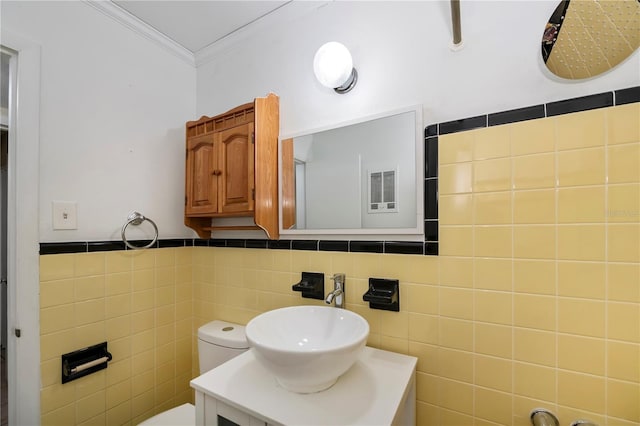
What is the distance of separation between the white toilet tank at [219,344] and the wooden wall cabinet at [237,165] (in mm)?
541

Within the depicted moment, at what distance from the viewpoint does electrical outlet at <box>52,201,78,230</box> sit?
1.14 meters

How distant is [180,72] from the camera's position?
165 cm

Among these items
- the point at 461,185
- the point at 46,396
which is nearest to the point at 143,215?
the point at 46,396

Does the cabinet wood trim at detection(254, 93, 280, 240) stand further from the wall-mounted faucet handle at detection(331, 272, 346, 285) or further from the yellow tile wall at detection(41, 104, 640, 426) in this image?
the wall-mounted faucet handle at detection(331, 272, 346, 285)

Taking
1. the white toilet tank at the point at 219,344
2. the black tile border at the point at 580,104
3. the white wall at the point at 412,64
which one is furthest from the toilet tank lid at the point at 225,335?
the black tile border at the point at 580,104

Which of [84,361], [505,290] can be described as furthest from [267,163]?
[84,361]

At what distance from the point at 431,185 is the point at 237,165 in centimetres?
93

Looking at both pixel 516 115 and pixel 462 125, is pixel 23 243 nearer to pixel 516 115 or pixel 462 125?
pixel 462 125

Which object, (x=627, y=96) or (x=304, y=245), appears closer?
(x=627, y=96)

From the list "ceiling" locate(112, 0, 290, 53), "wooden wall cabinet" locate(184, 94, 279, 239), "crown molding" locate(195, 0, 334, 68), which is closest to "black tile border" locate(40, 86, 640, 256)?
"wooden wall cabinet" locate(184, 94, 279, 239)

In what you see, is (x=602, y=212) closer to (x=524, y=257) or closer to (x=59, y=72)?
(x=524, y=257)

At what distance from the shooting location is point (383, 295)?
3.40 feet

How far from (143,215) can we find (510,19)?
1859 mm

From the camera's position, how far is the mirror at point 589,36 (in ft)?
2.54
